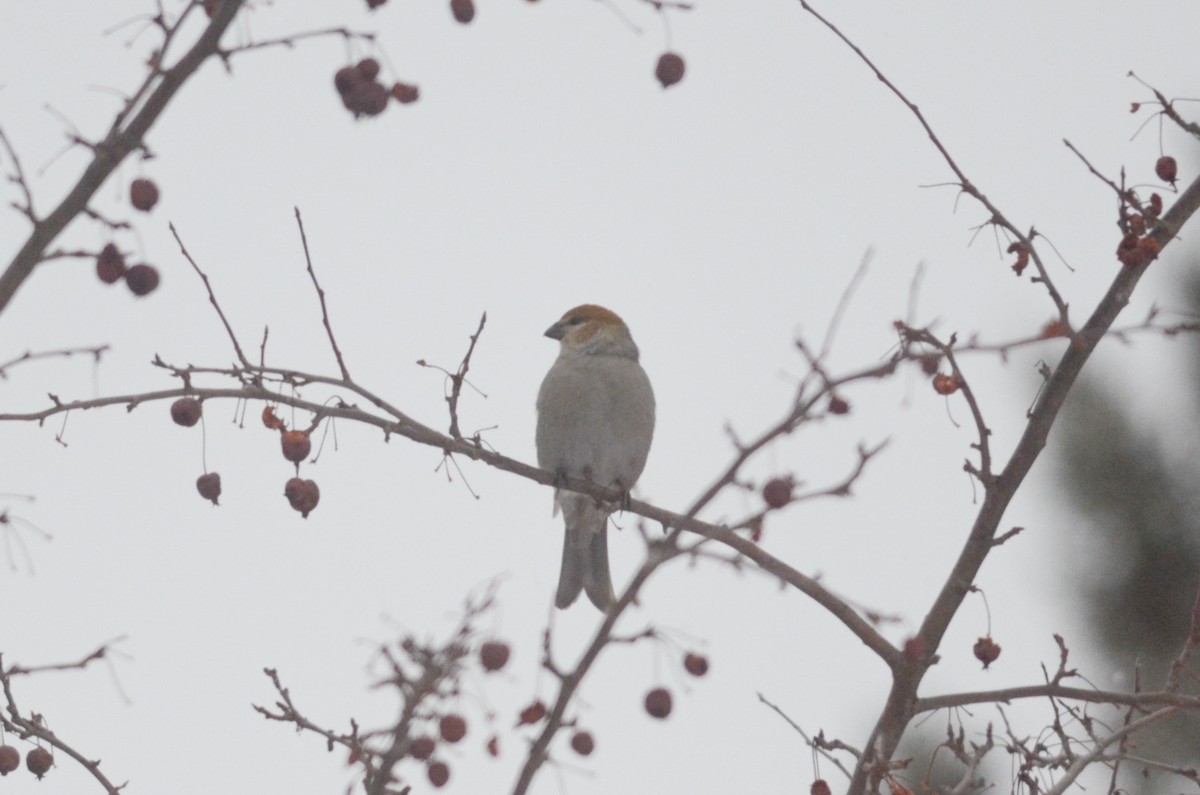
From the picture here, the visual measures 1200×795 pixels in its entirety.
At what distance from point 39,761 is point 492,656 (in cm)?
104

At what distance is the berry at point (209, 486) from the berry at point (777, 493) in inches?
48.6

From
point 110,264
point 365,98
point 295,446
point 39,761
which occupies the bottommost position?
point 39,761

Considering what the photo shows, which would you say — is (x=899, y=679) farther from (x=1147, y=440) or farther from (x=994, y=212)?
(x=1147, y=440)

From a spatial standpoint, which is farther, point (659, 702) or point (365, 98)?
point (659, 702)

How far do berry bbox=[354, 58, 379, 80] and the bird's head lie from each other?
3435 millimetres

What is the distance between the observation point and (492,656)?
329 cm

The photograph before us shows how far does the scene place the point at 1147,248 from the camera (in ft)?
9.77

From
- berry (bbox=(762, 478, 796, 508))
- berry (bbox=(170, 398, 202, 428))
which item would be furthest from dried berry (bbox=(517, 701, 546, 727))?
berry (bbox=(170, 398, 202, 428))

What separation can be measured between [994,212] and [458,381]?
1216 mm

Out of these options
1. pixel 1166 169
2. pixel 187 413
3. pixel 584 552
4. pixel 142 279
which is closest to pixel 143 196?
pixel 142 279

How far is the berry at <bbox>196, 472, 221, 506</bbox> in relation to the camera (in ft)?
10.0

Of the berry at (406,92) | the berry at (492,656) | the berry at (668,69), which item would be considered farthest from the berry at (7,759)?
the berry at (668,69)

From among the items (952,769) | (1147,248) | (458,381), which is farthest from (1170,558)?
(458,381)

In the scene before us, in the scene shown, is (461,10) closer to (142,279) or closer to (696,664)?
(142,279)
